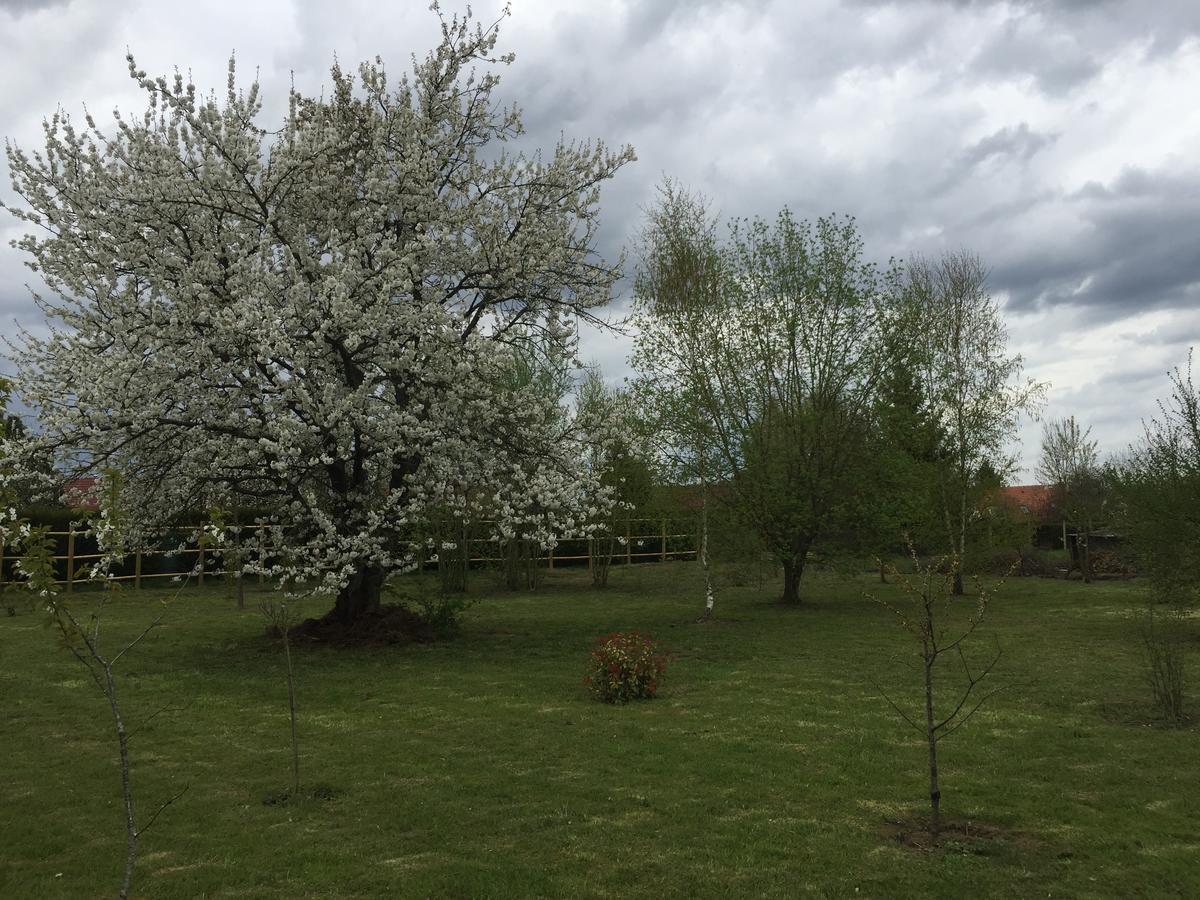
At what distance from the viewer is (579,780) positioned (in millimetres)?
8664

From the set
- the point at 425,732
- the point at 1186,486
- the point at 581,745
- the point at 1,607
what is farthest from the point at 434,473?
the point at 1,607

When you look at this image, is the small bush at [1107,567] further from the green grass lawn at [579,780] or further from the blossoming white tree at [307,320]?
the blossoming white tree at [307,320]

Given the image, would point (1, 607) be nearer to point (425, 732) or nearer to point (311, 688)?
point (311, 688)

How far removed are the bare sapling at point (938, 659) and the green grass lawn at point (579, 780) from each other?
0.33 metres

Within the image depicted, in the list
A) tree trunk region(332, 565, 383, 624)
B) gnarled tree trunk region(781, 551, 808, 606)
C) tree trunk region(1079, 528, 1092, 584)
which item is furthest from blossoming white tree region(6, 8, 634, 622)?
tree trunk region(1079, 528, 1092, 584)

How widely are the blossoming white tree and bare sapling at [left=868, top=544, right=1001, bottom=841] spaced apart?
24.7ft

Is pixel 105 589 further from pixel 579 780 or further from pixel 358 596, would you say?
pixel 358 596

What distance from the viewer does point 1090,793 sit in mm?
8180

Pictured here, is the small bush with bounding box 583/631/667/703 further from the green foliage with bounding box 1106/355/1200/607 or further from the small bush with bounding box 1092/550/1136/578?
the small bush with bounding box 1092/550/1136/578

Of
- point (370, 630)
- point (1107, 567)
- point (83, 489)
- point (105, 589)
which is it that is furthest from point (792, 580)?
point (105, 589)

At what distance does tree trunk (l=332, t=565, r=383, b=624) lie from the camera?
1866 cm

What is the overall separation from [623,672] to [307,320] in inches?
331

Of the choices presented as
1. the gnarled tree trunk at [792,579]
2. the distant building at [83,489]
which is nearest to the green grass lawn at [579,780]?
the distant building at [83,489]

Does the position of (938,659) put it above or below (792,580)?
below
